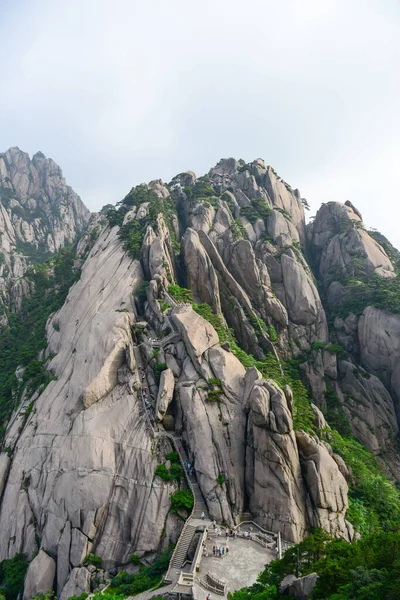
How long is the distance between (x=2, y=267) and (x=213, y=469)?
3746 inches

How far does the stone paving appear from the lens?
21.5 m

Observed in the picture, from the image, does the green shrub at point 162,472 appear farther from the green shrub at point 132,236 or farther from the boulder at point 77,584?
the green shrub at point 132,236

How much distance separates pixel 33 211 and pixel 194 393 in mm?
120841

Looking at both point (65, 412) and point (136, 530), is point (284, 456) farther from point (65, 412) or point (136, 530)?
point (65, 412)

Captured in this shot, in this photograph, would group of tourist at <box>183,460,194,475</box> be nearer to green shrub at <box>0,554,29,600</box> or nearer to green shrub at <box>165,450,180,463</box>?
green shrub at <box>165,450,180,463</box>

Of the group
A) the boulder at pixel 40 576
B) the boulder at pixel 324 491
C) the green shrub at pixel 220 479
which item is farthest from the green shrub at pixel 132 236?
the boulder at pixel 40 576

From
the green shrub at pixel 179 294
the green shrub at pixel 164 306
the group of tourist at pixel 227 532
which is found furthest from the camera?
the green shrub at pixel 179 294

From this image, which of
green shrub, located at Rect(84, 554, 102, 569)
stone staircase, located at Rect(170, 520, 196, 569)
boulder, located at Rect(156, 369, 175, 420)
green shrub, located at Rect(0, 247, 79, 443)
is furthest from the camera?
green shrub, located at Rect(0, 247, 79, 443)

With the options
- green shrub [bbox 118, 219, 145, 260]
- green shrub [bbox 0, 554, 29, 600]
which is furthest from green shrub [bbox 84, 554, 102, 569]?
green shrub [bbox 118, 219, 145, 260]

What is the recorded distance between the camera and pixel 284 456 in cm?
2795

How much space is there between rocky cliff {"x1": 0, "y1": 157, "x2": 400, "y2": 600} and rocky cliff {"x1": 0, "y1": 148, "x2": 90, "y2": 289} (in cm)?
6466

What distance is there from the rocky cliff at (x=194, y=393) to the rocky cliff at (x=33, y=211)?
64658 millimetres

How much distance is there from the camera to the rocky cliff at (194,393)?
27.7 metres

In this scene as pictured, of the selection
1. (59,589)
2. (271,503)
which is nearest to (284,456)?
(271,503)
